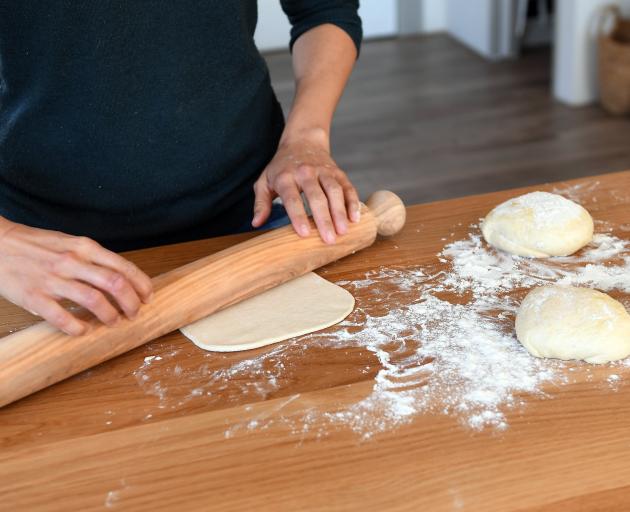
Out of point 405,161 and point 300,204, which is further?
point 405,161

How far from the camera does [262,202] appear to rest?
1170 mm

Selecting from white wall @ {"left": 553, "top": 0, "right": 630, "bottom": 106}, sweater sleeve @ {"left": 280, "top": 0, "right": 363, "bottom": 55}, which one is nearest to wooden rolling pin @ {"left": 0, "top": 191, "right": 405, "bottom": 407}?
sweater sleeve @ {"left": 280, "top": 0, "right": 363, "bottom": 55}

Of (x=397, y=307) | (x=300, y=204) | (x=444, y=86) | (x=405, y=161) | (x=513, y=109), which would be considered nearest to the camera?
(x=397, y=307)

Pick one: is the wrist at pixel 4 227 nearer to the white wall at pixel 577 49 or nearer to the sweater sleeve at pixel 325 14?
the sweater sleeve at pixel 325 14

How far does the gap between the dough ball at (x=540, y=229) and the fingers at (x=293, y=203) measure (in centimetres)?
26

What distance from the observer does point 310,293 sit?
105cm

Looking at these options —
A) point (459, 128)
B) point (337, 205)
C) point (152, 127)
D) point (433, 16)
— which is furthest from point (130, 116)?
point (433, 16)

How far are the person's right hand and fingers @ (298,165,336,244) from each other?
0.27m

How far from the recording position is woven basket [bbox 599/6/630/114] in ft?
10.6

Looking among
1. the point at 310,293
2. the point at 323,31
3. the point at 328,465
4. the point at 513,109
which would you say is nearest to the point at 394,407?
the point at 328,465

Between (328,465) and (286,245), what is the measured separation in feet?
1.22

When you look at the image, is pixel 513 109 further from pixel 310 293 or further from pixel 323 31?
pixel 310 293

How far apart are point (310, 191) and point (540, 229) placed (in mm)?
315

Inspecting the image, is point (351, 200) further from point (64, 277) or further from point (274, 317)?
point (64, 277)
